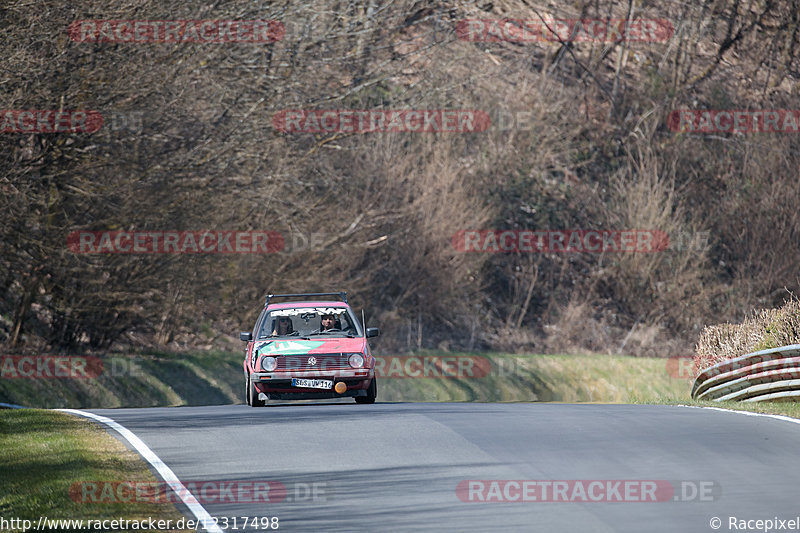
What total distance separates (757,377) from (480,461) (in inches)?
406

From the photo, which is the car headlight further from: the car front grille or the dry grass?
the dry grass

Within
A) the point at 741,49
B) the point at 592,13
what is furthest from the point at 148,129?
the point at 741,49

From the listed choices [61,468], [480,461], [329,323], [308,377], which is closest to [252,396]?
[308,377]

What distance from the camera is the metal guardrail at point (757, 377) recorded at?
832 inches

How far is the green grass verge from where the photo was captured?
11.0 m

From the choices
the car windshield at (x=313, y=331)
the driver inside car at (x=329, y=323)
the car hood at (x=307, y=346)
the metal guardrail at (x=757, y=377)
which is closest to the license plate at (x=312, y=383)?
the car hood at (x=307, y=346)

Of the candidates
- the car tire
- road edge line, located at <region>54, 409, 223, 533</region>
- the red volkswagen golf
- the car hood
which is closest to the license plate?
the red volkswagen golf

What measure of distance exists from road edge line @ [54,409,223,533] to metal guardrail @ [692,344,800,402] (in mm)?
10424

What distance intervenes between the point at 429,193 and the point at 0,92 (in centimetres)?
2329

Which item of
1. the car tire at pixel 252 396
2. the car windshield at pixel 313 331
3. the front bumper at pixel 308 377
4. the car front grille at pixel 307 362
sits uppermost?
the car windshield at pixel 313 331

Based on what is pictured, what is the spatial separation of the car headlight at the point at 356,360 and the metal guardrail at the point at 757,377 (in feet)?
21.4

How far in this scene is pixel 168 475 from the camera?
12703 mm

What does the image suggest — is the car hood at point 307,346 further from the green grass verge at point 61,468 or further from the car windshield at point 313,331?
the green grass verge at point 61,468

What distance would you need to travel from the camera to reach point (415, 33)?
60.4 m
